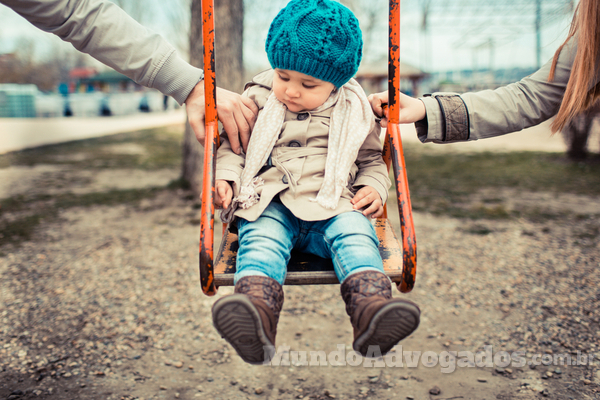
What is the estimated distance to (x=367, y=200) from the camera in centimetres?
173

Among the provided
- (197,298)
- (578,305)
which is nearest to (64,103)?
(197,298)

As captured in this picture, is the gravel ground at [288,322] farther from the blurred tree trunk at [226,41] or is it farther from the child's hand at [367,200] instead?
the blurred tree trunk at [226,41]

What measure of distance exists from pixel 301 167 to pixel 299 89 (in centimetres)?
27

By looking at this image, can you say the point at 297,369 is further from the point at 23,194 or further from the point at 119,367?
the point at 23,194

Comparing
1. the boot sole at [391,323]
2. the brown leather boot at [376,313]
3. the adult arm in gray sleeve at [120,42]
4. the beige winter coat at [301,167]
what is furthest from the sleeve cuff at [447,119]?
the adult arm in gray sleeve at [120,42]

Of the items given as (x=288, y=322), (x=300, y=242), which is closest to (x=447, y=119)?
(x=300, y=242)

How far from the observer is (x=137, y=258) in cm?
391

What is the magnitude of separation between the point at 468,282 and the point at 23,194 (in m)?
4.87

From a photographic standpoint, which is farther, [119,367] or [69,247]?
[69,247]

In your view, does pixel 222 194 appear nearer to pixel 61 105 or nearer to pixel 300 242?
Result: pixel 300 242

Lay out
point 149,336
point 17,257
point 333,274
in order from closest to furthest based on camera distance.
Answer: point 333,274, point 149,336, point 17,257

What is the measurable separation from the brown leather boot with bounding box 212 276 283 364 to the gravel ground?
1.03 m

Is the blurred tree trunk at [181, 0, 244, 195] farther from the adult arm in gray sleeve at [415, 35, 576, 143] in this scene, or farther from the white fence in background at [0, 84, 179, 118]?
the white fence in background at [0, 84, 179, 118]

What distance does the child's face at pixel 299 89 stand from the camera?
1677 mm
